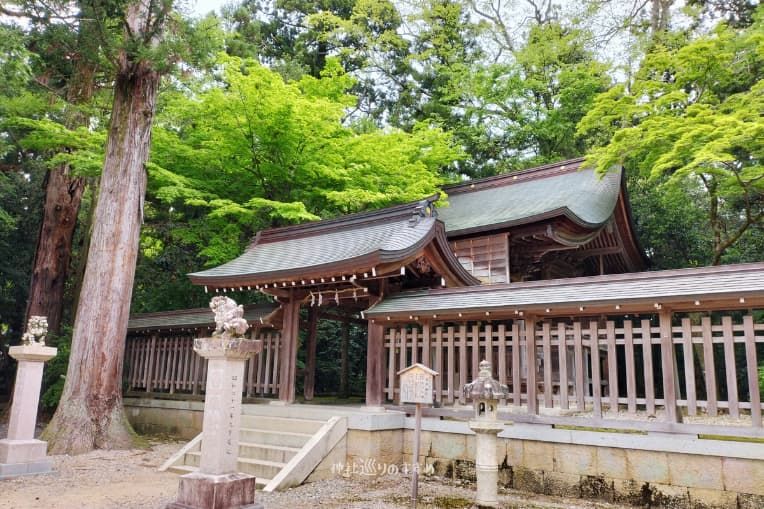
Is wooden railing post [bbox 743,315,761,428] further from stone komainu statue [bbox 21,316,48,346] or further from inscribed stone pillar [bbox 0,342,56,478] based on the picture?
stone komainu statue [bbox 21,316,48,346]

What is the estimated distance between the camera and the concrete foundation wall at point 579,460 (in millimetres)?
5961

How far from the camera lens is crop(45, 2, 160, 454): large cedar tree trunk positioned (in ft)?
32.0

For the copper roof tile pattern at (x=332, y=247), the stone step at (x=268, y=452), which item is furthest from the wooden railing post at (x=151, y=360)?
the stone step at (x=268, y=452)

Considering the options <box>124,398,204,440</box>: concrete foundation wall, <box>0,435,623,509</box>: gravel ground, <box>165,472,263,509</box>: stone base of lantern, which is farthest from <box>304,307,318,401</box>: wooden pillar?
<box>165,472,263,509</box>: stone base of lantern

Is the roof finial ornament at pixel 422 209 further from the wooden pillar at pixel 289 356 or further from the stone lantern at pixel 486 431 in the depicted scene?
the stone lantern at pixel 486 431

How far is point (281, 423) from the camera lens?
8.74 meters

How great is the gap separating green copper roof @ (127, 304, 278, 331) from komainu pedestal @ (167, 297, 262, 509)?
16.3ft

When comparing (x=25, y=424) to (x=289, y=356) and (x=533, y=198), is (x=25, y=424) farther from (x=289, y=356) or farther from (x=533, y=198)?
(x=533, y=198)

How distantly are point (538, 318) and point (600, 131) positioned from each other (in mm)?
15029

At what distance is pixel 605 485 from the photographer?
6676 mm

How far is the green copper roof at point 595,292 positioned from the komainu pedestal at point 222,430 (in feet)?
10.8

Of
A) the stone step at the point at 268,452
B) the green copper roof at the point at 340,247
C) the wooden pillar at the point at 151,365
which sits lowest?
the stone step at the point at 268,452

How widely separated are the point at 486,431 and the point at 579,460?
5.76 ft

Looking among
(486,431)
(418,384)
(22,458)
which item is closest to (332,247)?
(418,384)
